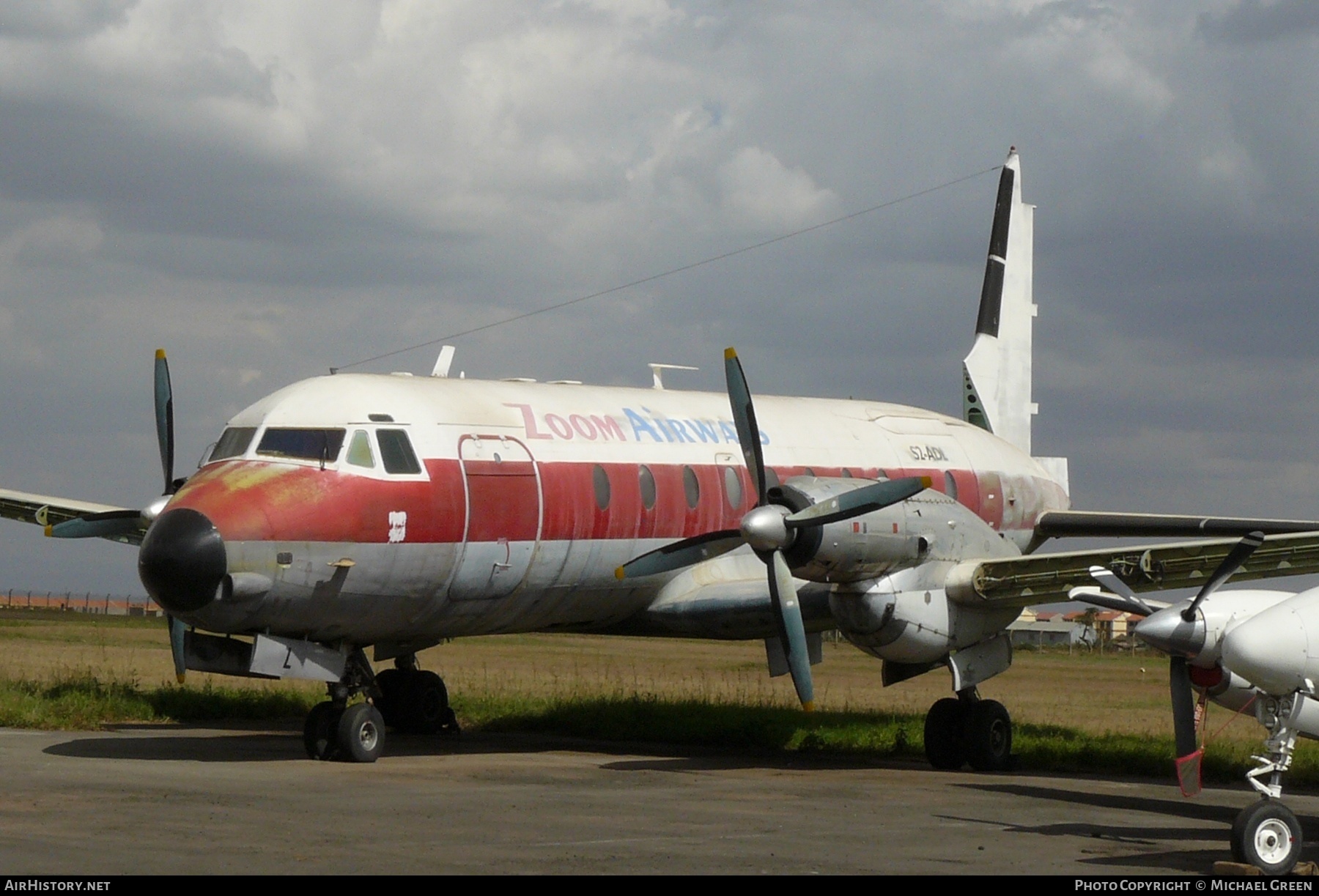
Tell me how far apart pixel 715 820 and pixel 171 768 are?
5850 millimetres

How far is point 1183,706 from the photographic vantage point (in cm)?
1312

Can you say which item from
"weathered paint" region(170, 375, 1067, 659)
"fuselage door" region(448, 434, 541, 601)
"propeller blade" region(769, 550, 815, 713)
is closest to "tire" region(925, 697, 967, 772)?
"weathered paint" region(170, 375, 1067, 659)

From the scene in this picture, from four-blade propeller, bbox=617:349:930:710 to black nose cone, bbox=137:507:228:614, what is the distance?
15.8 ft

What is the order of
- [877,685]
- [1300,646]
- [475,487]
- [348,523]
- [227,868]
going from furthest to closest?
1. [877,685]
2. [475,487]
3. [348,523]
4. [1300,646]
5. [227,868]

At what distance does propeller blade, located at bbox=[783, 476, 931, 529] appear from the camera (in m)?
17.3

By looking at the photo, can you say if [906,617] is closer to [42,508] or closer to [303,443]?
[303,443]

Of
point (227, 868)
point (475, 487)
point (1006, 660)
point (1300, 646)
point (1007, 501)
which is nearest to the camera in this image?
point (227, 868)

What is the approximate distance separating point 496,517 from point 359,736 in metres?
2.75

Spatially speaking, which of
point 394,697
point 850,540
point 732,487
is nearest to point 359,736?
point 394,697

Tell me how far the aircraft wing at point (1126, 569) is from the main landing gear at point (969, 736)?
5.37ft

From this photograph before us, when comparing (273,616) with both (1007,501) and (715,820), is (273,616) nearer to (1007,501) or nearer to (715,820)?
(715,820)

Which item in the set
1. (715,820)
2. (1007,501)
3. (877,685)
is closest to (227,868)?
(715,820)

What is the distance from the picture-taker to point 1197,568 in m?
17.5

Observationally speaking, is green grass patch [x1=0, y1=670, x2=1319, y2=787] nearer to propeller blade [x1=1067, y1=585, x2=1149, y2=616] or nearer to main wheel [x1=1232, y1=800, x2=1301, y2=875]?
propeller blade [x1=1067, y1=585, x2=1149, y2=616]
